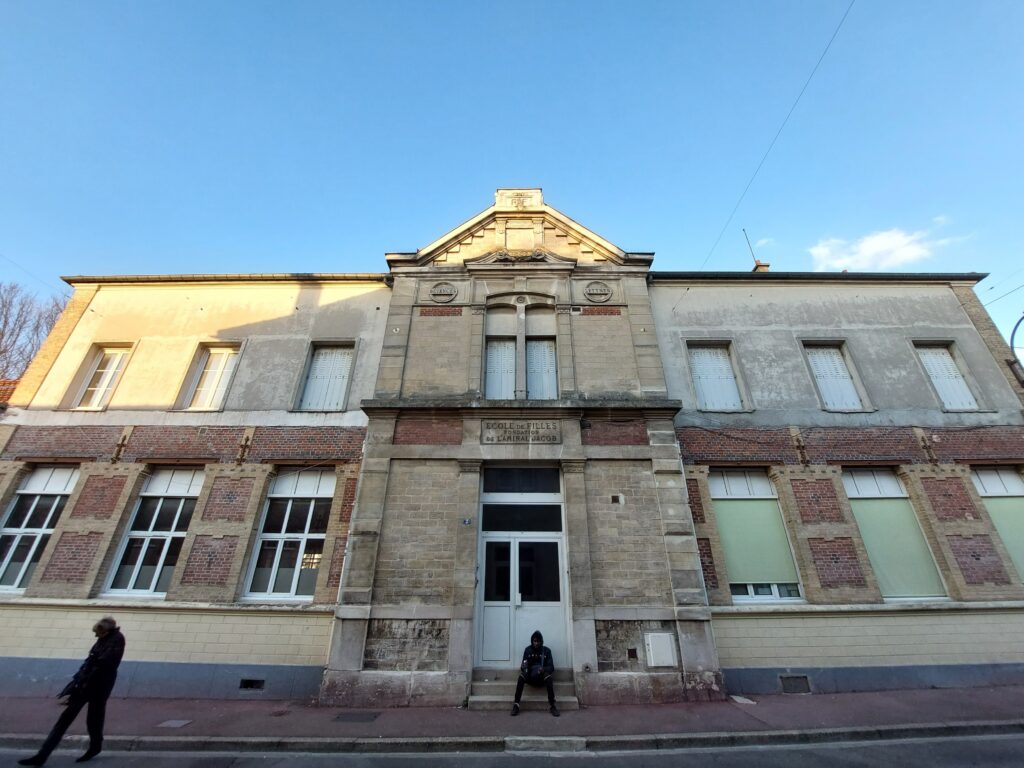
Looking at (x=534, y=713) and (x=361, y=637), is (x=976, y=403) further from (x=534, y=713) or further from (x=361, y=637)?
(x=361, y=637)

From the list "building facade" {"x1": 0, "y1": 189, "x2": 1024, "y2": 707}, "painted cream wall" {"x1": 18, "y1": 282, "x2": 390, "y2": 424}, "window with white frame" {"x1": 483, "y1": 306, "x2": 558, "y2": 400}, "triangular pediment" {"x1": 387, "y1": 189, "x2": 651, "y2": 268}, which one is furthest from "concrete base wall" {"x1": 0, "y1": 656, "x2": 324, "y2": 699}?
"triangular pediment" {"x1": 387, "y1": 189, "x2": 651, "y2": 268}

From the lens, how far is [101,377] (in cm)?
1109

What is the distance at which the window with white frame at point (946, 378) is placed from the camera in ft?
34.2

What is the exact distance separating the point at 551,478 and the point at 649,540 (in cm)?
212

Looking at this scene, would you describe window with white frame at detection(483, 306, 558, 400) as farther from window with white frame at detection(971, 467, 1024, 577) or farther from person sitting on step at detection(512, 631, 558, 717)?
window with white frame at detection(971, 467, 1024, 577)

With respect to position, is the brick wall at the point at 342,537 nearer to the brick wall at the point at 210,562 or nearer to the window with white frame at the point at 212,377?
the brick wall at the point at 210,562

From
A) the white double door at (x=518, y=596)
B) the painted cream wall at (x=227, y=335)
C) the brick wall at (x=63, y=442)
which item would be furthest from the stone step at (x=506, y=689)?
the brick wall at (x=63, y=442)

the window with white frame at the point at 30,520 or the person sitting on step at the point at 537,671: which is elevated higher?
the window with white frame at the point at 30,520

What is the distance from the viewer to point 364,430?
382 inches

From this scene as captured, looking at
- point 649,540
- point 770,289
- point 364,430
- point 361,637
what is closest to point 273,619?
point 361,637

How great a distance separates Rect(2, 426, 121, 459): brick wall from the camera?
975cm

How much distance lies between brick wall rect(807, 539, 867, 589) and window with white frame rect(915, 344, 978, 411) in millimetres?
4497

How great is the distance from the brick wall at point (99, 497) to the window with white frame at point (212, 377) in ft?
6.62

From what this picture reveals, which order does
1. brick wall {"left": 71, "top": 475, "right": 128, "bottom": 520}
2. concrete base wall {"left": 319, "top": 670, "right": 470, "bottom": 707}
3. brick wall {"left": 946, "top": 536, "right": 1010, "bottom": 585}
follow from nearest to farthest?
1. concrete base wall {"left": 319, "top": 670, "right": 470, "bottom": 707}
2. brick wall {"left": 946, "top": 536, "right": 1010, "bottom": 585}
3. brick wall {"left": 71, "top": 475, "right": 128, "bottom": 520}
